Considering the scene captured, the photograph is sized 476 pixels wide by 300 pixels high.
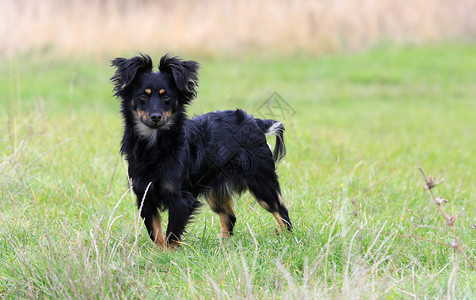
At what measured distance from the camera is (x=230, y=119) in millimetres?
4195

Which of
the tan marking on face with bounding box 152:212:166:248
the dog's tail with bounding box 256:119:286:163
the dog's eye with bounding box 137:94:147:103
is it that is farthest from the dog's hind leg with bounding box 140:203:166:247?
the dog's tail with bounding box 256:119:286:163

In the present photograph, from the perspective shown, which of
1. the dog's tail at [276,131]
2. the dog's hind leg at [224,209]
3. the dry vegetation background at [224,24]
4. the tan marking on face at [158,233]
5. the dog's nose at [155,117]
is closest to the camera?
the dog's nose at [155,117]

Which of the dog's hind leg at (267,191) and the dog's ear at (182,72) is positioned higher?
the dog's ear at (182,72)

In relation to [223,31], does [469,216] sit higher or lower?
lower

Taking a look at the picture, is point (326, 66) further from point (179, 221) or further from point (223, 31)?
point (179, 221)

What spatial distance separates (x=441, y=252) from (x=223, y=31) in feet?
34.0

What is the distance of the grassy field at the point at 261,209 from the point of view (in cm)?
293

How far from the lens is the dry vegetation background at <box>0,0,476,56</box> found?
1212cm

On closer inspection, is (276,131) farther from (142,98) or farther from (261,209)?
(142,98)

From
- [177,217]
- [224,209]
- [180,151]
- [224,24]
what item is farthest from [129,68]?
[224,24]

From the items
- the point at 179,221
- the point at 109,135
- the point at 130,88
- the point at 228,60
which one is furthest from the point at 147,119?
the point at 228,60

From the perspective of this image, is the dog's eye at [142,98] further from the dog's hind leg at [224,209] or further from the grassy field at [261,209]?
the dog's hind leg at [224,209]

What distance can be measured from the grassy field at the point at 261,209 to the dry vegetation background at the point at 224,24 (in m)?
0.73

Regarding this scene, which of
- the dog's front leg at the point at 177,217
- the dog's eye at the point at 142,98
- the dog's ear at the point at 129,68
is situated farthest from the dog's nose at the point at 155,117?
the dog's front leg at the point at 177,217
